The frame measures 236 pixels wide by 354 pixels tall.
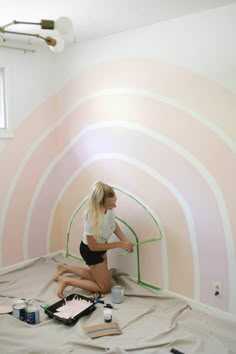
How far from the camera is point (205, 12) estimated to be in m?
2.39

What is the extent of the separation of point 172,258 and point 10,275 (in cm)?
170

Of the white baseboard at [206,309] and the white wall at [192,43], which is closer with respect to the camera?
the white wall at [192,43]

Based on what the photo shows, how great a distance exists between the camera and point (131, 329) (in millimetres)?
2422

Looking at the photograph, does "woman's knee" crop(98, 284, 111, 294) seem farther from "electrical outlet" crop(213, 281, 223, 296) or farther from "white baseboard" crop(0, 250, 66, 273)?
"white baseboard" crop(0, 250, 66, 273)

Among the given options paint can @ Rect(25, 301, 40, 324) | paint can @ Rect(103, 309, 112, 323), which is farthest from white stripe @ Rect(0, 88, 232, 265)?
paint can @ Rect(103, 309, 112, 323)

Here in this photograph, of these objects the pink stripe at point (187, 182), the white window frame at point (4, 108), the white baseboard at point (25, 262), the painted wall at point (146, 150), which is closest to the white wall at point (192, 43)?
the painted wall at point (146, 150)

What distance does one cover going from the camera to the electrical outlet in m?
2.57

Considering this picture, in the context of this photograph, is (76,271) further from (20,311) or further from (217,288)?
(217,288)

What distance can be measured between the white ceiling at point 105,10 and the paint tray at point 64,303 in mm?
2286

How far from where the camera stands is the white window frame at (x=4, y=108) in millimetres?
3297

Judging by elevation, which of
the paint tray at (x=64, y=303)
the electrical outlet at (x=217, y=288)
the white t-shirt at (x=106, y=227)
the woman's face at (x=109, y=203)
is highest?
the woman's face at (x=109, y=203)

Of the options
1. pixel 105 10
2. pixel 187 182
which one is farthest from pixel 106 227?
pixel 105 10

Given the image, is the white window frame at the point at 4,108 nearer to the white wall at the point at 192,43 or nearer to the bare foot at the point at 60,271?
the white wall at the point at 192,43

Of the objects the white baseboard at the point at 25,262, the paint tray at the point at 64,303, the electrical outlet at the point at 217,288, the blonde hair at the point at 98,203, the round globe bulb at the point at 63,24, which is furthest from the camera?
the white baseboard at the point at 25,262
